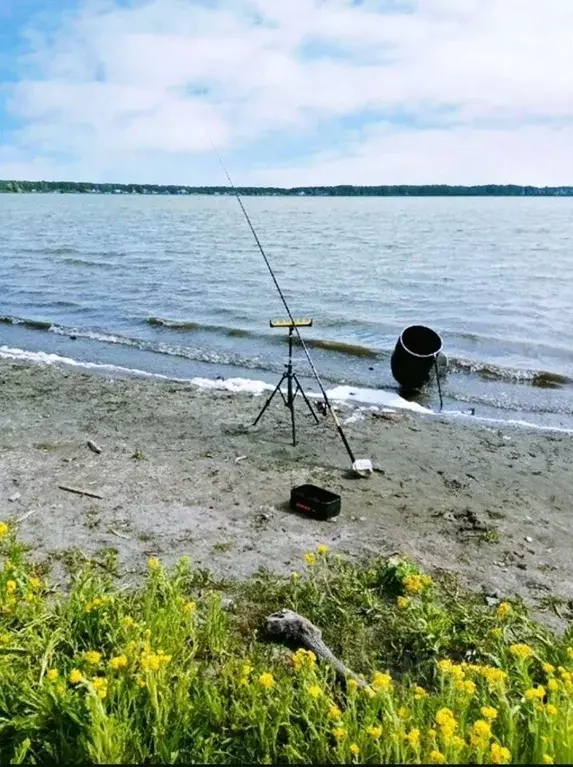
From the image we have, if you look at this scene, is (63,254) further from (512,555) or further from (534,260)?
(512,555)

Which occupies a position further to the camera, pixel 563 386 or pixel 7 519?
pixel 563 386

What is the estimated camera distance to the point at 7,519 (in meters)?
5.89

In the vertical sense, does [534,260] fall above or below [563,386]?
above

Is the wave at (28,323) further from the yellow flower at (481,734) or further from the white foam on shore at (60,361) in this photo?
the yellow flower at (481,734)

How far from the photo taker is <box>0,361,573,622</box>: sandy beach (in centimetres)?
554

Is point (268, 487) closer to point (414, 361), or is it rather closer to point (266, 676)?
point (266, 676)

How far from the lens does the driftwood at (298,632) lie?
3.98 meters

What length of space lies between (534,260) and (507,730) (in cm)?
3459

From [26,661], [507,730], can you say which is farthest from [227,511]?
[507,730]

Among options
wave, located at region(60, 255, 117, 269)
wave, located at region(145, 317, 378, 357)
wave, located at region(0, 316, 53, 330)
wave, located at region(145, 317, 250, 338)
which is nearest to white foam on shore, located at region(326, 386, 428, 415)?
wave, located at region(145, 317, 378, 357)

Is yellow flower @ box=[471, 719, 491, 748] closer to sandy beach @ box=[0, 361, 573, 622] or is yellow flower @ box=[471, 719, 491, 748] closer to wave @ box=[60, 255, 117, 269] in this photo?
sandy beach @ box=[0, 361, 573, 622]

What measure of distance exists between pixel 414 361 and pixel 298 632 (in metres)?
8.38

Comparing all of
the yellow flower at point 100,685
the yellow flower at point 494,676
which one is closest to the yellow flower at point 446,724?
the yellow flower at point 494,676

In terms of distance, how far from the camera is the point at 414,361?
12.0 m
